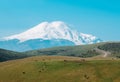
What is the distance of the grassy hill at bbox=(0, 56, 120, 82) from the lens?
9562cm

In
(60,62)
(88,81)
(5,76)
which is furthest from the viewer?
(60,62)

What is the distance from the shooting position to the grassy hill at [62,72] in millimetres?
95625

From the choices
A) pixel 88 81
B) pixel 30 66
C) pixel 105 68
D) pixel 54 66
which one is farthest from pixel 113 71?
pixel 30 66

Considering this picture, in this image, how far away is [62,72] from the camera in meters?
102

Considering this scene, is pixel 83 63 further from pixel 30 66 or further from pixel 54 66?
pixel 30 66

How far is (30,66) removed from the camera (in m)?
111

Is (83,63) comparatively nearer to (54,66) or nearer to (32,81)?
(54,66)

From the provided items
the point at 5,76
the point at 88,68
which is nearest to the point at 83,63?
the point at 88,68

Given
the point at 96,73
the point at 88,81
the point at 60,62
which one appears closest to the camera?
the point at 88,81

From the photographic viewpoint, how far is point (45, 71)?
104438 millimetres

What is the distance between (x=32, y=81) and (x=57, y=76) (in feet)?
24.1

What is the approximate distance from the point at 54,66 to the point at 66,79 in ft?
44.1

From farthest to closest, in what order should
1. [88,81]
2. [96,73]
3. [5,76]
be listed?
1. [5,76]
2. [96,73]
3. [88,81]

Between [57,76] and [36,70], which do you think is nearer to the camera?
[57,76]
